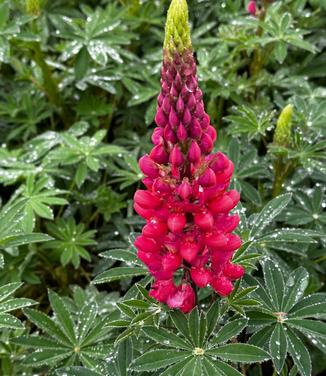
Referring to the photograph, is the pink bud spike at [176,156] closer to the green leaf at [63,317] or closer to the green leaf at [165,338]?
the green leaf at [165,338]

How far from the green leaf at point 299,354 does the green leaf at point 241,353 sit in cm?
23

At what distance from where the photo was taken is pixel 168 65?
6.16 feet

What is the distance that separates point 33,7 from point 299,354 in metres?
2.50

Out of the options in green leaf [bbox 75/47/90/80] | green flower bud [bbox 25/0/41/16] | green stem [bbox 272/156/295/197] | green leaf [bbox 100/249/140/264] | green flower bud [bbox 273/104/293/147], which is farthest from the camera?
green leaf [bbox 75/47/90/80]

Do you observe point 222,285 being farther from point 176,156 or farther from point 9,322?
point 9,322

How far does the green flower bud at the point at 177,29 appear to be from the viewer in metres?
1.84

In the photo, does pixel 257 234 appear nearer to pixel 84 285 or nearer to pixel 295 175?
pixel 295 175

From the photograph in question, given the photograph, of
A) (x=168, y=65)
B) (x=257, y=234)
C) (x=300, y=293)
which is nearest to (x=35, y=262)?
(x=257, y=234)

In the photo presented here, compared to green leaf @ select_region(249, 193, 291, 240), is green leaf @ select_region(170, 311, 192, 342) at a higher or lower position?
lower

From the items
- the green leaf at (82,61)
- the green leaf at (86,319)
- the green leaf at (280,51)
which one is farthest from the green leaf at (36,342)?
the green leaf at (280,51)


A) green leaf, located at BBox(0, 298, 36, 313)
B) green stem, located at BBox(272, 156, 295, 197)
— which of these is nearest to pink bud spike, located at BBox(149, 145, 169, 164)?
green leaf, located at BBox(0, 298, 36, 313)

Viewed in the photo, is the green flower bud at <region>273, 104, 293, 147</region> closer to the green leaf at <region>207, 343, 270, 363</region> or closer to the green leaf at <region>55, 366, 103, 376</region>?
the green leaf at <region>207, 343, 270, 363</region>

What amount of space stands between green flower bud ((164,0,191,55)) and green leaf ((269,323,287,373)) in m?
1.03

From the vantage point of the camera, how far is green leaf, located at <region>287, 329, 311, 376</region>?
218cm
